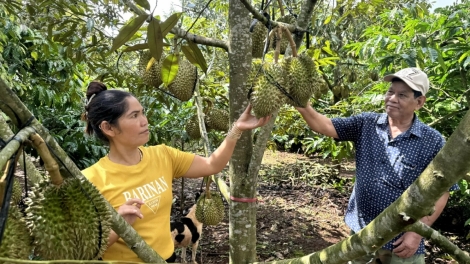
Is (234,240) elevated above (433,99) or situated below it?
below

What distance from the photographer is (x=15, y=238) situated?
68 centimetres

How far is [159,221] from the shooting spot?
4.69 feet

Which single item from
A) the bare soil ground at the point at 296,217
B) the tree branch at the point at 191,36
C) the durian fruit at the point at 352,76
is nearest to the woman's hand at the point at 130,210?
the tree branch at the point at 191,36

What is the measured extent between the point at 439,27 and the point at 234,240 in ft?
6.06

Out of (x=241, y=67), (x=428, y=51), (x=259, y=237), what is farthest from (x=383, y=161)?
(x=259, y=237)

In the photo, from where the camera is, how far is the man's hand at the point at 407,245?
1.72 metres

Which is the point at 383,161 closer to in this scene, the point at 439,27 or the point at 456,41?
the point at 439,27

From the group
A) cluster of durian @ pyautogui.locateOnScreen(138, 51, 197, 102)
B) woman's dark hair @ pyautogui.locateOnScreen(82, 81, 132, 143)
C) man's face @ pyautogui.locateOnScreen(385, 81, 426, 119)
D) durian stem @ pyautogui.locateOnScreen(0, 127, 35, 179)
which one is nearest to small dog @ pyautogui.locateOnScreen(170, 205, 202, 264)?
cluster of durian @ pyautogui.locateOnScreen(138, 51, 197, 102)

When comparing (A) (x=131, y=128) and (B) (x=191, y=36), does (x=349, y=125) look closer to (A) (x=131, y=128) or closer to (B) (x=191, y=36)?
(B) (x=191, y=36)

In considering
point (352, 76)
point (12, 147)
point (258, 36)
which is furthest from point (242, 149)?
point (352, 76)

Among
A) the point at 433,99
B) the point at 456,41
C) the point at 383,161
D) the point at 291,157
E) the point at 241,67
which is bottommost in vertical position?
the point at 291,157

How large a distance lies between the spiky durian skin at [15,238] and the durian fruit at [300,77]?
953 millimetres

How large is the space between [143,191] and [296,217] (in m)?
3.58

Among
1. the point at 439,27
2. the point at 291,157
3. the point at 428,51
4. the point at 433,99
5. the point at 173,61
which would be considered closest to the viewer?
the point at 173,61
